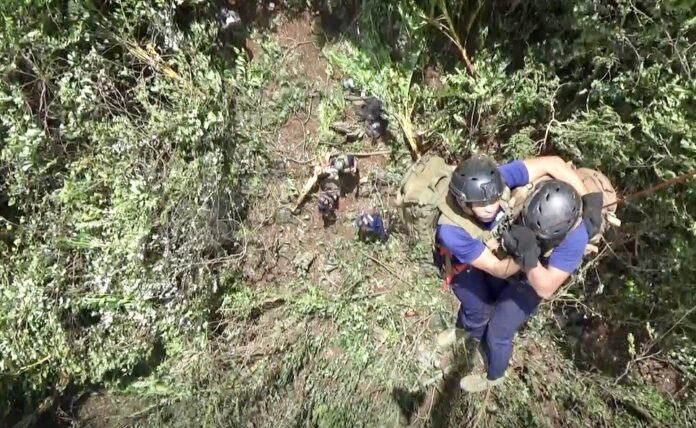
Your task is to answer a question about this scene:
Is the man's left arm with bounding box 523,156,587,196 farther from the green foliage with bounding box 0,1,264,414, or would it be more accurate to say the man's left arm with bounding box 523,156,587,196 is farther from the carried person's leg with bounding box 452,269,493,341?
the green foliage with bounding box 0,1,264,414

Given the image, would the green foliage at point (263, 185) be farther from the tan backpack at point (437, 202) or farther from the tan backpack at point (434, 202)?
the tan backpack at point (434, 202)

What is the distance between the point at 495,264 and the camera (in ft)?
9.56

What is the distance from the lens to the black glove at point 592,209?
2939mm

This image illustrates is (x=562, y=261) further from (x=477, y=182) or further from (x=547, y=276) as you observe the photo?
(x=477, y=182)

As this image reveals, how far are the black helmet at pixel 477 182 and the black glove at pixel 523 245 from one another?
192mm

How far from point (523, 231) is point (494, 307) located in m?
0.84

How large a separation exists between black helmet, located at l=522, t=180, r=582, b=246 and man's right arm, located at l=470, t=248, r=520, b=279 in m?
0.20

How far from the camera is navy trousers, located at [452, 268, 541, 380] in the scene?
10.8 ft

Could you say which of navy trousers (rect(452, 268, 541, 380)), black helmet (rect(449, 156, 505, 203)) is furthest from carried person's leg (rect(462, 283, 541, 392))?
black helmet (rect(449, 156, 505, 203))

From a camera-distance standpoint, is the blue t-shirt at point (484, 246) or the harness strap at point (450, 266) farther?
the harness strap at point (450, 266)

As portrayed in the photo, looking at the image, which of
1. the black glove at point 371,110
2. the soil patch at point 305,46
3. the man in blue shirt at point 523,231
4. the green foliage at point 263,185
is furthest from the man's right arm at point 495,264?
the soil patch at point 305,46

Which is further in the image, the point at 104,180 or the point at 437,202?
the point at 104,180

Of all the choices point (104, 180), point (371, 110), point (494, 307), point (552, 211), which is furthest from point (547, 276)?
point (104, 180)

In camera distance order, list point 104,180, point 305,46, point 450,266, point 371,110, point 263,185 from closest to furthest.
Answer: point 450,266
point 104,180
point 371,110
point 305,46
point 263,185
